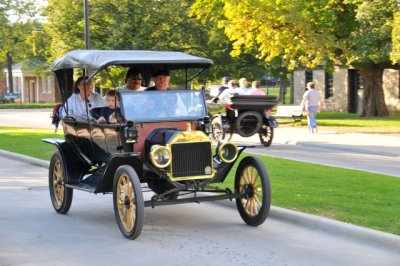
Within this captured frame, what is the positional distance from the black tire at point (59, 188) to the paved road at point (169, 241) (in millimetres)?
165

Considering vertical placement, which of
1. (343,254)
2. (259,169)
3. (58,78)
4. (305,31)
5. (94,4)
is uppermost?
(94,4)

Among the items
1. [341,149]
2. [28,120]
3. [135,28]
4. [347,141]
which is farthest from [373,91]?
[28,120]

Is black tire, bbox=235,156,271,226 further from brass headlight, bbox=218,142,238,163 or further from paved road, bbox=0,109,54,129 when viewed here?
paved road, bbox=0,109,54,129

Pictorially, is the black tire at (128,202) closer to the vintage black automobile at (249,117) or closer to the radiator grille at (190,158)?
the radiator grille at (190,158)

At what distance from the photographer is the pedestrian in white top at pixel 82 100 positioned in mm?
10641

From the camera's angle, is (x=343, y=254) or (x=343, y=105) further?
(x=343, y=105)

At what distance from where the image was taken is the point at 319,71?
1818 inches

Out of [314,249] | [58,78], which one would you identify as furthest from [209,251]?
[58,78]

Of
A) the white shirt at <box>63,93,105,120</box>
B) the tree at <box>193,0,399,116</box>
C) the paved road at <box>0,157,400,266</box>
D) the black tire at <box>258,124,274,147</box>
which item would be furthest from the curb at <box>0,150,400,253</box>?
the tree at <box>193,0,399,116</box>

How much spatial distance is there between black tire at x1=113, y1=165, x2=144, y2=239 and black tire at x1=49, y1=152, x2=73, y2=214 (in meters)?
1.63

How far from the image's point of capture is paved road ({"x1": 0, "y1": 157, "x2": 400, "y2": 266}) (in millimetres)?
7504

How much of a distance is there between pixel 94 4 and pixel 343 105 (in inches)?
628

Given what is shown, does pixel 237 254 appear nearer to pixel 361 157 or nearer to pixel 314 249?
pixel 314 249

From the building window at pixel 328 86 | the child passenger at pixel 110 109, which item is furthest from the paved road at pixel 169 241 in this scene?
the building window at pixel 328 86
